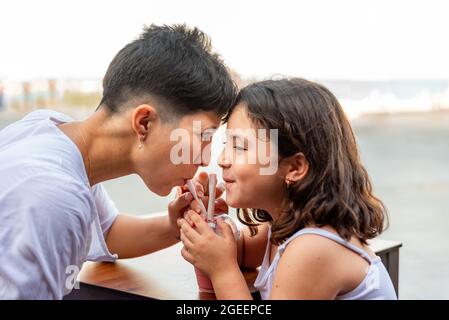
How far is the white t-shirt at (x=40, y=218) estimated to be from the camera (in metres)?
0.91

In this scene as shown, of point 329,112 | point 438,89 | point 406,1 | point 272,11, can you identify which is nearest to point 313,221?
point 329,112

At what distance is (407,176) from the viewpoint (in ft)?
15.1

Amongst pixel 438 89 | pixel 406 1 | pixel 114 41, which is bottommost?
pixel 438 89

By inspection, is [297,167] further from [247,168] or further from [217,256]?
[217,256]

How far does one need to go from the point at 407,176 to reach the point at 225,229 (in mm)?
3745

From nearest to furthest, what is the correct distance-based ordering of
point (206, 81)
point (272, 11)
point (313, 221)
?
point (313, 221), point (206, 81), point (272, 11)

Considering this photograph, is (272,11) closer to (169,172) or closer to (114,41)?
(114,41)

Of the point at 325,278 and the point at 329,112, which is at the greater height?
the point at 329,112

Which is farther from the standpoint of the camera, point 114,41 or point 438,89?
point 438,89

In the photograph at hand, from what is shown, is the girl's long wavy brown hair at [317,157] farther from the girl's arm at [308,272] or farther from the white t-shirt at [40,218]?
the white t-shirt at [40,218]

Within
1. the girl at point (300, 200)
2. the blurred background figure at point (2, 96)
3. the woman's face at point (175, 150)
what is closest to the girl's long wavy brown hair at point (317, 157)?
the girl at point (300, 200)

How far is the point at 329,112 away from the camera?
1120mm

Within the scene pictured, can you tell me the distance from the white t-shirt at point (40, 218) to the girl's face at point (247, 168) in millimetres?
262
